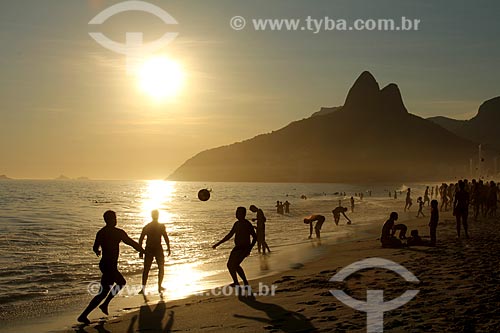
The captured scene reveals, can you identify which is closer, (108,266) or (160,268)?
(108,266)

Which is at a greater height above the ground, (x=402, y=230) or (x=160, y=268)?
(x=402, y=230)

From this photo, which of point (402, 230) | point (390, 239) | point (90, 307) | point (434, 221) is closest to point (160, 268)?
point (90, 307)

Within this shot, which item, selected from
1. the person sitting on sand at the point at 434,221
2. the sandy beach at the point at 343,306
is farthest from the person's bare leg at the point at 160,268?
the person sitting on sand at the point at 434,221

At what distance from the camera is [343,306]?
27.9ft

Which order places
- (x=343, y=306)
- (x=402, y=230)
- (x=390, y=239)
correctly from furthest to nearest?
(x=402, y=230) < (x=390, y=239) < (x=343, y=306)

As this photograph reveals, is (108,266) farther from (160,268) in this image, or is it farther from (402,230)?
(402,230)

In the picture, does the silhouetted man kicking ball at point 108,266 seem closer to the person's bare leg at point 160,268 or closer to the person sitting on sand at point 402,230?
the person's bare leg at point 160,268

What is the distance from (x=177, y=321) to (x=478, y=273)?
5.65 meters

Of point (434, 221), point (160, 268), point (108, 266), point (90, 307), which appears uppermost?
point (434, 221)

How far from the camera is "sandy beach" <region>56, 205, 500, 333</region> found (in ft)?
23.6

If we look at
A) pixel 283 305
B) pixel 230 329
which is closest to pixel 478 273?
pixel 283 305

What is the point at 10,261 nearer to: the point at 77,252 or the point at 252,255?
the point at 77,252

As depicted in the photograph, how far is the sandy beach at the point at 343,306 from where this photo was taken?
A: 7.20m

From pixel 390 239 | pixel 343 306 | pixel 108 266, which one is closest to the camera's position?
pixel 343 306
